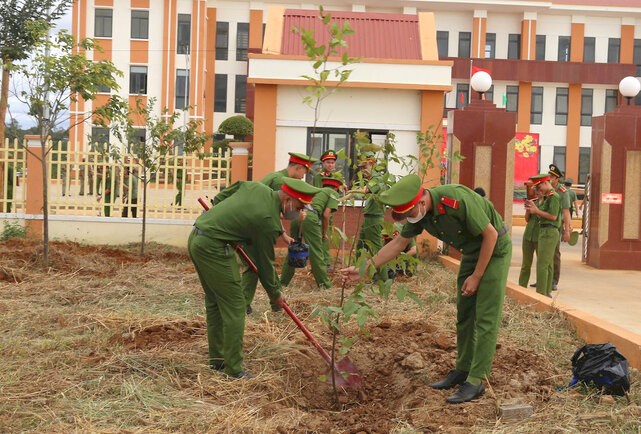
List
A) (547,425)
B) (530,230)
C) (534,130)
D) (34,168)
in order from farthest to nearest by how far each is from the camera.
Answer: (534,130) < (34,168) < (530,230) < (547,425)

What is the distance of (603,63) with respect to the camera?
4325 cm

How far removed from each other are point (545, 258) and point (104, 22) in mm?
34186

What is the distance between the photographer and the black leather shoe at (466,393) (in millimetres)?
5352

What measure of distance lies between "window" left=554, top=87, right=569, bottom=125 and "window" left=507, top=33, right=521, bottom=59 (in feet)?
10.0

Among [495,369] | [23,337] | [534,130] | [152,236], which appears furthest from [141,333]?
[534,130]

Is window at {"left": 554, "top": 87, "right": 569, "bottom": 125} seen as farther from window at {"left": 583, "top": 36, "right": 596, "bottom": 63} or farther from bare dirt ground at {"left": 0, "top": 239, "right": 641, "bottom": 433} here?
bare dirt ground at {"left": 0, "top": 239, "right": 641, "bottom": 433}

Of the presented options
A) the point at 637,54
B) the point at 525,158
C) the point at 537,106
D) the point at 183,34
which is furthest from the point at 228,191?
the point at 637,54

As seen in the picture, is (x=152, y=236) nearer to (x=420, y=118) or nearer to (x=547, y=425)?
(x=420, y=118)

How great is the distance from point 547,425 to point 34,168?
11.5 m

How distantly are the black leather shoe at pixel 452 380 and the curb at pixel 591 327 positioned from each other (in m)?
1.44

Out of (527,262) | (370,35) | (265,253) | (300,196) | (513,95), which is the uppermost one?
(513,95)

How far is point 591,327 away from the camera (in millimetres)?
7207

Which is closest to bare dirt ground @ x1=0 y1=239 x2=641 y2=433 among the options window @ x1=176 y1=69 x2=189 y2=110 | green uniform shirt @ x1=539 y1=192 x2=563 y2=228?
green uniform shirt @ x1=539 y1=192 x2=563 y2=228

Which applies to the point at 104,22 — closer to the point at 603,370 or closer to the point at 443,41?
the point at 443,41
